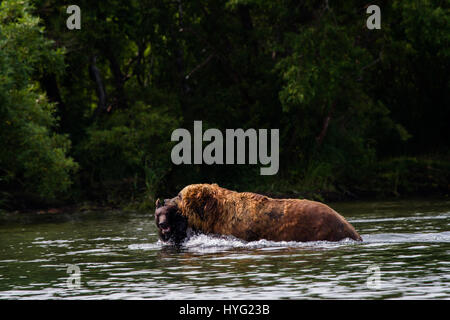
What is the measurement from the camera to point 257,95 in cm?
3984

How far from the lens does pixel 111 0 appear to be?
38594mm

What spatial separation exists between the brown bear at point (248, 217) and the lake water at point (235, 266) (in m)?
0.19

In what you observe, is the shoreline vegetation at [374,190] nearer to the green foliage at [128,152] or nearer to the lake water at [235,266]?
the green foliage at [128,152]

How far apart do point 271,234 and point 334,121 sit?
77.1 feet

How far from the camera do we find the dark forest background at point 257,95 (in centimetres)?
3519

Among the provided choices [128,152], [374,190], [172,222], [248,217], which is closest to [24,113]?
[128,152]

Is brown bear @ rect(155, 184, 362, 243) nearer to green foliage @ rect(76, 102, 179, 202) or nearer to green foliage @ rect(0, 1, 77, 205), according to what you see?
green foliage @ rect(0, 1, 77, 205)

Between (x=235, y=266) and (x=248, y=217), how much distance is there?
9.45 feet

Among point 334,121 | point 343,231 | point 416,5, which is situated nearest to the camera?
point 343,231

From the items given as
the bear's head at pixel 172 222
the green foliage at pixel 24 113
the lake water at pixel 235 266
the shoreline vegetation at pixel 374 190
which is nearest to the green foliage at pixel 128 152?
the shoreline vegetation at pixel 374 190

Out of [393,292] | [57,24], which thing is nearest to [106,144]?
[57,24]

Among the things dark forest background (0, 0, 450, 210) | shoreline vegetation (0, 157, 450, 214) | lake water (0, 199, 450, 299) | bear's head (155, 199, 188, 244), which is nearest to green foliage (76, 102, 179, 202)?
dark forest background (0, 0, 450, 210)

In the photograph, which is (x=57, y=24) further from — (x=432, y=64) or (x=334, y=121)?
(x=432, y=64)

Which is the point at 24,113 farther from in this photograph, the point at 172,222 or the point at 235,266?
the point at 235,266
